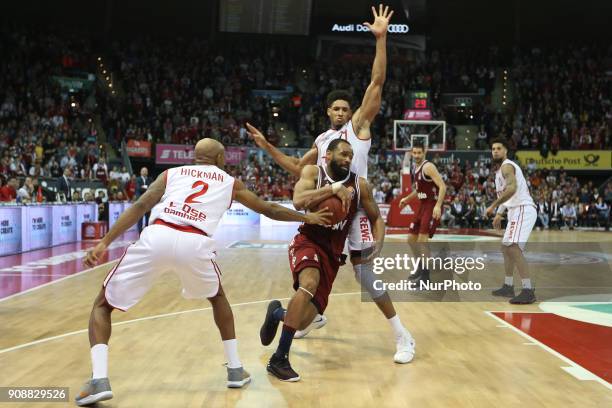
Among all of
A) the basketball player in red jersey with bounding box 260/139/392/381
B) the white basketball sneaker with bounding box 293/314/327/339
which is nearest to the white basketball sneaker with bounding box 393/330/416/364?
the basketball player in red jersey with bounding box 260/139/392/381

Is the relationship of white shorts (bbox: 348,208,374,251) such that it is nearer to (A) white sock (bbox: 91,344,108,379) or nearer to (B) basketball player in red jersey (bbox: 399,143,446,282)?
(A) white sock (bbox: 91,344,108,379)

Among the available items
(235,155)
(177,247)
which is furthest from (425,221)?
(235,155)

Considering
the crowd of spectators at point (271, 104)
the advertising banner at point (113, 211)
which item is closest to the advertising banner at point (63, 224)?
the advertising banner at point (113, 211)

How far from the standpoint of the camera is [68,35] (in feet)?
95.9

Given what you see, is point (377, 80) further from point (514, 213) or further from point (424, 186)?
point (424, 186)

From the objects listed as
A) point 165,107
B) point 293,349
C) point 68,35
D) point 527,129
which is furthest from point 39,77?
point 293,349

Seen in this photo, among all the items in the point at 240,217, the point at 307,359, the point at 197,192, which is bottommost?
the point at 240,217

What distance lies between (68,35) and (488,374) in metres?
29.3

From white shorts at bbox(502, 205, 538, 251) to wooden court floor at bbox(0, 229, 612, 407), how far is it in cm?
79

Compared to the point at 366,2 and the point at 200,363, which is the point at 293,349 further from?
the point at 366,2

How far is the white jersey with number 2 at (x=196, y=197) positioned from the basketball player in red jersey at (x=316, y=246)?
0.61m

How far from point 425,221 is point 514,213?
118 centimetres

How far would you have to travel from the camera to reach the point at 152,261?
12.1ft

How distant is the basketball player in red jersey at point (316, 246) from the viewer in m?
4.22
